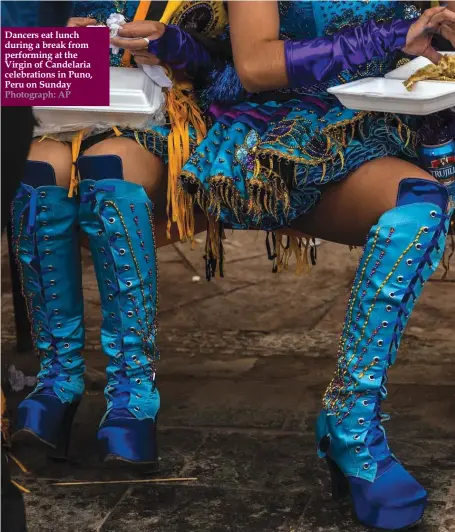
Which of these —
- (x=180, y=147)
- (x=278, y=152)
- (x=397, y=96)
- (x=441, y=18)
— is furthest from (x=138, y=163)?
(x=441, y=18)

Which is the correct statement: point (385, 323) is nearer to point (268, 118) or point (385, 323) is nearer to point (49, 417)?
point (268, 118)

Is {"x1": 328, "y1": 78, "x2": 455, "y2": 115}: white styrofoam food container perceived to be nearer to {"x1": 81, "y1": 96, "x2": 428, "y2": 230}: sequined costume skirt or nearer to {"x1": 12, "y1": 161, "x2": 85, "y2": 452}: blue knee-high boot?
{"x1": 81, "y1": 96, "x2": 428, "y2": 230}: sequined costume skirt

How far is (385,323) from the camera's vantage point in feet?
7.22

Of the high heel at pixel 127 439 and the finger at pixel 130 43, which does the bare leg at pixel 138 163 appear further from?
the high heel at pixel 127 439

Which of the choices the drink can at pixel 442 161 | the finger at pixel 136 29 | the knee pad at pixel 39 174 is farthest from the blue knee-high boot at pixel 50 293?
the drink can at pixel 442 161

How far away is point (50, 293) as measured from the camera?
98.3 inches

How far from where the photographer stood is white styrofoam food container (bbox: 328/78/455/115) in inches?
86.8

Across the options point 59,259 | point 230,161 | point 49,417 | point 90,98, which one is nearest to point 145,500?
point 49,417

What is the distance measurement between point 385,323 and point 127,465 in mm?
637

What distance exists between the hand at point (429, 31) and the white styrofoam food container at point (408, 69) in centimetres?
5

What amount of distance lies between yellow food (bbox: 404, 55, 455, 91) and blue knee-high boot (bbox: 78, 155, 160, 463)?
2.06 feet
